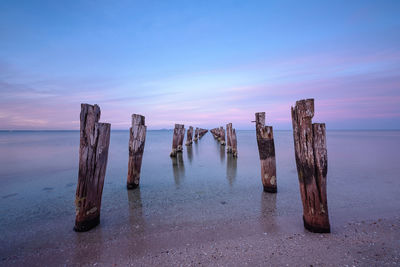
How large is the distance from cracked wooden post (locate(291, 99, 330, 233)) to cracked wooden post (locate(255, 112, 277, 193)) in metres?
1.96

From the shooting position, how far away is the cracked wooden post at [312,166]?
3008 millimetres

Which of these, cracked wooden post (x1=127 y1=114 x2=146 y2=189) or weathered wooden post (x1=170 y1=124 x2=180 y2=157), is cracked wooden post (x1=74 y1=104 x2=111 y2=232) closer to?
cracked wooden post (x1=127 y1=114 x2=146 y2=189)

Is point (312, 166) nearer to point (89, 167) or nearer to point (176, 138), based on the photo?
point (89, 167)

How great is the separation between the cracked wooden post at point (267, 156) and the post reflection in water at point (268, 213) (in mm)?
299

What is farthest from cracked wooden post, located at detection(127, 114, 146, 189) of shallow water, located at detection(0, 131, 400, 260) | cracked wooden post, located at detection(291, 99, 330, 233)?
cracked wooden post, located at detection(291, 99, 330, 233)

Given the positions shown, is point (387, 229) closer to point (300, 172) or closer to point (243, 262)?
point (300, 172)

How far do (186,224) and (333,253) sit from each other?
7.59 feet

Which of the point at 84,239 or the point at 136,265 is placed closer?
the point at 136,265

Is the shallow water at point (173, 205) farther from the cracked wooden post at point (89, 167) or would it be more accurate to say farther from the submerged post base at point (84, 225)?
the cracked wooden post at point (89, 167)

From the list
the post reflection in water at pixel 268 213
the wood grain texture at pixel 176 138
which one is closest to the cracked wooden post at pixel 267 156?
the post reflection in water at pixel 268 213

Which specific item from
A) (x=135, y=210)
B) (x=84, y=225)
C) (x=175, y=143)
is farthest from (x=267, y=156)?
(x=175, y=143)

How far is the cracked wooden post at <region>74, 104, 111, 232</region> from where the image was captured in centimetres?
330

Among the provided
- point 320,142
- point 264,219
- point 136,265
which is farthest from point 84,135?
point 320,142

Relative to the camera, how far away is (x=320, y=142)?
3008 mm
